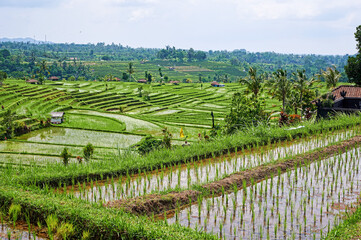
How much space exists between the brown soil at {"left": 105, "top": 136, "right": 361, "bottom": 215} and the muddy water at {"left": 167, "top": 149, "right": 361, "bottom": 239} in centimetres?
24

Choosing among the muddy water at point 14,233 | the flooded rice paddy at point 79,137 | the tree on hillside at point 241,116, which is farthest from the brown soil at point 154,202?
the flooded rice paddy at point 79,137

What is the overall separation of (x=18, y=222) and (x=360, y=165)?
8630mm

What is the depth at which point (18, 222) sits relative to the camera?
284 inches

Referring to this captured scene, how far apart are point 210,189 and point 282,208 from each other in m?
1.59

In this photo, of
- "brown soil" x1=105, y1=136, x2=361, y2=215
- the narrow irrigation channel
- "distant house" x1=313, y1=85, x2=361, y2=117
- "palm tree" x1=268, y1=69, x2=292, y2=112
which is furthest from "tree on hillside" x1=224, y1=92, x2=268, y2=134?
the narrow irrigation channel

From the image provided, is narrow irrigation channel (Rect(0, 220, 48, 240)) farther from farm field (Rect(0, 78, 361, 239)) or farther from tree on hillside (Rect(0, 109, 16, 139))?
tree on hillside (Rect(0, 109, 16, 139))

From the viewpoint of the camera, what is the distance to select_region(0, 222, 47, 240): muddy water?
21.5 ft

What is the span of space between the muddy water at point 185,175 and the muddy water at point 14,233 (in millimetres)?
1294

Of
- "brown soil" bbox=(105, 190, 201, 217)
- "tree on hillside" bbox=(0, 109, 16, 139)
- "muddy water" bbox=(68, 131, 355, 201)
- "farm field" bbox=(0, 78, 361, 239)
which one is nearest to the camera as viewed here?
"farm field" bbox=(0, 78, 361, 239)

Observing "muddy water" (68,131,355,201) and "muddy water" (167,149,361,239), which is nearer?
"muddy water" (167,149,361,239)

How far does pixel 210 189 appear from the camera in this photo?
8625mm

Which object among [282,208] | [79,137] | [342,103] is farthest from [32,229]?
[79,137]

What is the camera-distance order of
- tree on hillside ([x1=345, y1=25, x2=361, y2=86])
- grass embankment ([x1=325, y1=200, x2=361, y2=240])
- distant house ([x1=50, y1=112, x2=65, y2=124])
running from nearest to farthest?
1. grass embankment ([x1=325, y1=200, x2=361, y2=240])
2. tree on hillside ([x1=345, y1=25, x2=361, y2=86])
3. distant house ([x1=50, y1=112, x2=65, y2=124])

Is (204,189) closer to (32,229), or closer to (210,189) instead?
(210,189)
